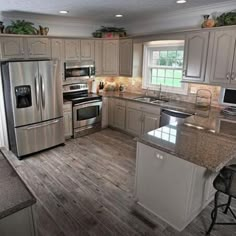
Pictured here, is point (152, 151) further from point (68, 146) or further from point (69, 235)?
point (68, 146)

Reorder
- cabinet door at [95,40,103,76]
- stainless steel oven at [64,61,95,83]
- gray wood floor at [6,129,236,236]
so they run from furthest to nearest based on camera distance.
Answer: cabinet door at [95,40,103,76]
stainless steel oven at [64,61,95,83]
gray wood floor at [6,129,236,236]

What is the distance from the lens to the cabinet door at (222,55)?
3381 millimetres

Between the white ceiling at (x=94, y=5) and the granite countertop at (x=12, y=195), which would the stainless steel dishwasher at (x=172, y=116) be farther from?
the granite countertop at (x=12, y=195)

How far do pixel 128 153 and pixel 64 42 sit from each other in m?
2.71

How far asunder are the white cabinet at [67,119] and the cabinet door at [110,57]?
4.57 feet

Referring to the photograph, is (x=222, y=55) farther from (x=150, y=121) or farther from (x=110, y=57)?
(x=110, y=57)

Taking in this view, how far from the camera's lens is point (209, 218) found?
256 centimetres

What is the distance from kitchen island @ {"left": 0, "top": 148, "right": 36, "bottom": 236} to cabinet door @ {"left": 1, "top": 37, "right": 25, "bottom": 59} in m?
3.02

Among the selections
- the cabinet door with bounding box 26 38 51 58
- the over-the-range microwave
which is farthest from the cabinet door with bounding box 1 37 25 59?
the over-the-range microwave

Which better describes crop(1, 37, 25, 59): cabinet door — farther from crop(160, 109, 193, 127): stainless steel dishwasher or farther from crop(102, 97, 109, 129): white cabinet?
crop(160, 109, 193, 127): stainless steel dishwasher

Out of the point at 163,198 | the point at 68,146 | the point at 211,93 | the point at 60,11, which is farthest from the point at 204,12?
the point at 68,146

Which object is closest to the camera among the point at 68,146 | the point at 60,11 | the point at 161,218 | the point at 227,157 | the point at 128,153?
the point at 227,157

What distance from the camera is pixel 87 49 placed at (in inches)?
196

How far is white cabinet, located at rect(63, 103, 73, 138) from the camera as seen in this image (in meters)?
4.62
